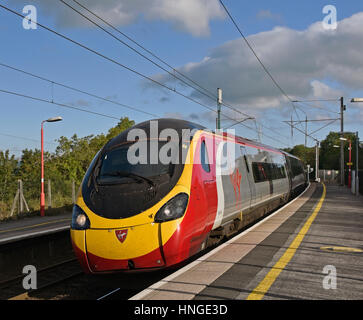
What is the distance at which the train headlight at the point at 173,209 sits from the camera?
6.45m

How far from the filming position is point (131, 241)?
6344mm

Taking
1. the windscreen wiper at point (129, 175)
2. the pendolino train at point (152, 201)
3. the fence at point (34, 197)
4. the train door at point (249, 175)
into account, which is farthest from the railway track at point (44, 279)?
the fence at point (34, 197)

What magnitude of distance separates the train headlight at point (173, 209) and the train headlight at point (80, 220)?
117 cm

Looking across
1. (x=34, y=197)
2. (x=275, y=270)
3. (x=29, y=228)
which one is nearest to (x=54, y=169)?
(x=34, y=197)

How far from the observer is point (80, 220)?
674 centimetres

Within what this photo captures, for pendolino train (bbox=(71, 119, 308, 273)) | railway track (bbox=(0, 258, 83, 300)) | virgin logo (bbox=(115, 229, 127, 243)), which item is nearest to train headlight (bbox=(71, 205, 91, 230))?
pendolino train (bbox=(71, 119, 308, 273))

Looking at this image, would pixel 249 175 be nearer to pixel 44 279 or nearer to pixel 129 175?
pixel 129 175

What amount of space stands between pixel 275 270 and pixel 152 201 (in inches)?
86.4

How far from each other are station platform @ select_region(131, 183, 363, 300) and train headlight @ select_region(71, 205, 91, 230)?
1.65 m

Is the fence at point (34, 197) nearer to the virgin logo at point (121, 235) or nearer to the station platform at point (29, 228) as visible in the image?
the station platform at point (29, 228)

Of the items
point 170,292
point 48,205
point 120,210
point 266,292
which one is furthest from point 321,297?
point 48,205

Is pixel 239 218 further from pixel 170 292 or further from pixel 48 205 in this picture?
pixel 48 205
